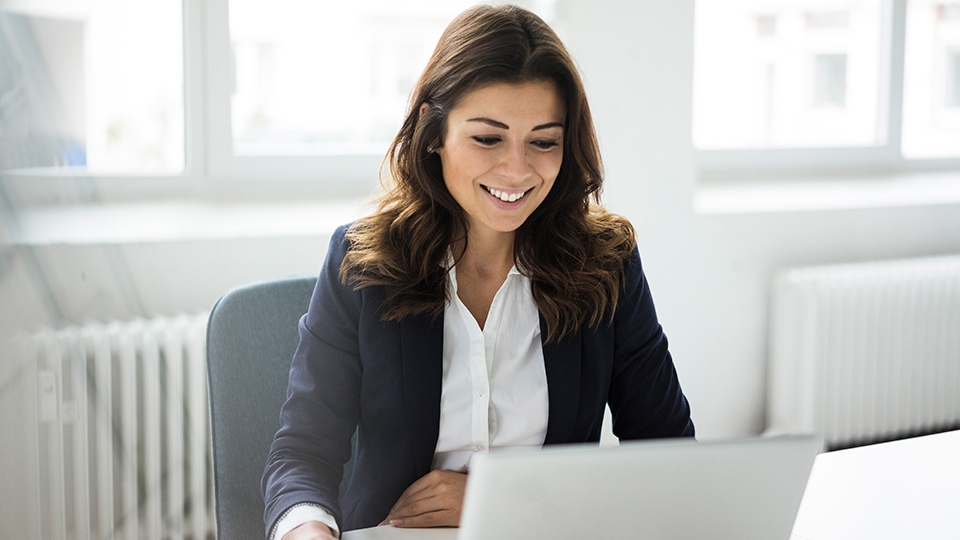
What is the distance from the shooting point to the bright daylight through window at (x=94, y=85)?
6.12 feet

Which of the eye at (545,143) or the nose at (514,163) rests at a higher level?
the eye at (545,143)

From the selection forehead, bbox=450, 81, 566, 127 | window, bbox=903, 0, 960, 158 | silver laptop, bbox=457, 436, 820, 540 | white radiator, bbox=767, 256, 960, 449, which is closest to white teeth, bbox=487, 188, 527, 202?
forehead, bbox=450, 81, 566, 127

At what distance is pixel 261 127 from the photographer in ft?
7.84

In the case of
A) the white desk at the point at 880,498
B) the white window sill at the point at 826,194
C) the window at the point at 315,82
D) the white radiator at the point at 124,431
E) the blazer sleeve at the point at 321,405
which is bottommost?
the white radiator at the point at 124,431

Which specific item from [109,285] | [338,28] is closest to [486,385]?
[109,285]

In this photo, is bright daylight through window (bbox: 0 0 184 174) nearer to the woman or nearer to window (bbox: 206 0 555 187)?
window (bbox: 206 0 555 187)

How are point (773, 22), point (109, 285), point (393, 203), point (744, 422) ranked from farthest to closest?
1. point (773, 22)
2. point (744, 422)
3. point (109, 285)
4. point (393, 203)

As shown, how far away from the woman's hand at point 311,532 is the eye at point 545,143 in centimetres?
61

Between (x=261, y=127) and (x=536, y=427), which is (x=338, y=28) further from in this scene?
(x=536, y=427)

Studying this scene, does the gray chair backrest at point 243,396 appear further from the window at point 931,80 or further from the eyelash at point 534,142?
the window at point 931,80

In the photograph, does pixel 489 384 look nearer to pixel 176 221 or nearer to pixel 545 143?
pixel 545 143

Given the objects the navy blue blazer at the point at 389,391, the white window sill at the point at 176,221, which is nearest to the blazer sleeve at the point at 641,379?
the navy blue blazer at the point at 389,391

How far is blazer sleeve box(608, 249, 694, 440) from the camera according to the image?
1289 millimetres

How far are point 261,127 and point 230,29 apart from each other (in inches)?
11.0
